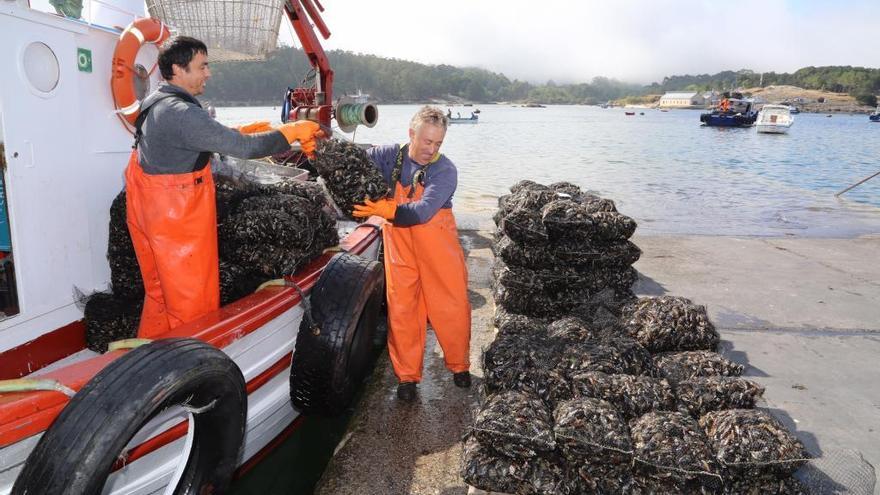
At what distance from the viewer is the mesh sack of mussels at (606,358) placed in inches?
132

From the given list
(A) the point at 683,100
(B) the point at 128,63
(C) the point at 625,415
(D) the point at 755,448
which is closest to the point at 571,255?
(C) the point at 625,415

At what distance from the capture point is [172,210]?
288 cm

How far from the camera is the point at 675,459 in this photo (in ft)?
8.99

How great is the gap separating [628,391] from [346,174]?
213 cm

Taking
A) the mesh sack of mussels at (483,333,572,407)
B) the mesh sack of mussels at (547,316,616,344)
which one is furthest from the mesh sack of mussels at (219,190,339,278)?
the mesh sack of mussels at (547,316,616,344)

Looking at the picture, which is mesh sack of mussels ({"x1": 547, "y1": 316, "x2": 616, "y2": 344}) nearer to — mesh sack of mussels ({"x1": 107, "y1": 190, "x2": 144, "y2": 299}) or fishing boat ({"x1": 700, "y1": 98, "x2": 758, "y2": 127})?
mesh sack of mussels ({"x1": 107, "y1": 190, "x2": 144, "y2": 299})

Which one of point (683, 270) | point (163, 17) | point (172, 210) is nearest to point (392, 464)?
point (172, 210)

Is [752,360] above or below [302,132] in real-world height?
below

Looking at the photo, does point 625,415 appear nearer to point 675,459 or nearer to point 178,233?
point 675,459

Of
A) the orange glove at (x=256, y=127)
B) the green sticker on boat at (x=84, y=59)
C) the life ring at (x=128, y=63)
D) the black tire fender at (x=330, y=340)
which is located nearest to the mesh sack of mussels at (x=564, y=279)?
the black tire fender at (x=330, y=340)

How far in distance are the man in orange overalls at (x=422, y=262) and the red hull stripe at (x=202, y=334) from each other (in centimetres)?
57

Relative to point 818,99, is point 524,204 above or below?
below

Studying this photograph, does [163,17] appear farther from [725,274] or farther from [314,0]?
[725,274]

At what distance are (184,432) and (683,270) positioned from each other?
6.28m
